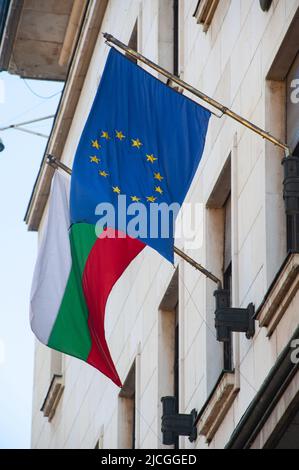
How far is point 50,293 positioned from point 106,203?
2698 mm

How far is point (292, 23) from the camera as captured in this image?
22.3 m

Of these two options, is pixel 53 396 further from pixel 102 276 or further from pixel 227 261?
pixel 102 276

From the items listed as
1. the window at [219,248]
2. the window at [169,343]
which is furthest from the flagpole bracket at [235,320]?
the window at [169,343]

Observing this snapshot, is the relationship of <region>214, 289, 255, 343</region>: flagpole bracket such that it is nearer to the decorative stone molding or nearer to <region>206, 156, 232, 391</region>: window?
<region>206, 156, 232, 391</region>: window

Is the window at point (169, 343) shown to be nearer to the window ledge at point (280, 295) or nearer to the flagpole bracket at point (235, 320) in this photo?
the flagpole bracket at point (235, 320)

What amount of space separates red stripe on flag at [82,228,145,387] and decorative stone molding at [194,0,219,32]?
157 inches

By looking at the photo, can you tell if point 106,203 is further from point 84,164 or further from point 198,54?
point 198,54

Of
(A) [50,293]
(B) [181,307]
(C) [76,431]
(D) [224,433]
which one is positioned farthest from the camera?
(C) [76,431]

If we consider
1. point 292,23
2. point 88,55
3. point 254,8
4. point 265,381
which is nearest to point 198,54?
point 254,8

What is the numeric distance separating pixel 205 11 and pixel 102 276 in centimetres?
449

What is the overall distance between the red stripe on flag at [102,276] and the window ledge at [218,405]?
118 centimetres

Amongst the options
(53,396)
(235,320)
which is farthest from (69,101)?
(235,320)

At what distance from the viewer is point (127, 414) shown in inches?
1247

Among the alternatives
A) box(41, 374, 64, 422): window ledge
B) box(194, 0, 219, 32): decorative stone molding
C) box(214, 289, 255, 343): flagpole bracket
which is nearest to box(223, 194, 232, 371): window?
box(214, 289, 255, 343): flagpole bracket
